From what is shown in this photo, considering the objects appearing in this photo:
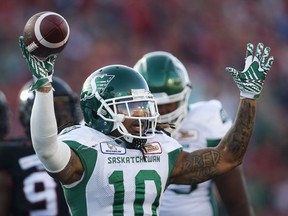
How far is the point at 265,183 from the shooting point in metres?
9.52

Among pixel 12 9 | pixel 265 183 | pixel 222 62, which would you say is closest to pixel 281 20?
pixel 222 62

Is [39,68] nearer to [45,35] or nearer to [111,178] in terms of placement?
[45,35]

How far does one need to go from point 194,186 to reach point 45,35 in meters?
1.93

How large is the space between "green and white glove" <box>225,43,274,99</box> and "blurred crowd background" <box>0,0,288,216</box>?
18.5 ft

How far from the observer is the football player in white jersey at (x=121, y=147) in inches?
132

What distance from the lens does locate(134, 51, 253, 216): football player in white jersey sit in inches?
192

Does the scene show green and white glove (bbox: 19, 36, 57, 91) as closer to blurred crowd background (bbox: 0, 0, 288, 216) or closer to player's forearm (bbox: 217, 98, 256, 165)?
player's forearm (bbox: 217, 98, 256, 165)

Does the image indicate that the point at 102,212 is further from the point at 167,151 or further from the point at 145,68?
the point at 145,68

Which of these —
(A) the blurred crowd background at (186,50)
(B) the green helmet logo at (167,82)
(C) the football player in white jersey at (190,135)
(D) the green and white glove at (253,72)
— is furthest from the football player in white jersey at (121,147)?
(A) the blurred crowd background at (186,50)

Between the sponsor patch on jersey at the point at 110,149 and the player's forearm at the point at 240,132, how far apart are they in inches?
20.6

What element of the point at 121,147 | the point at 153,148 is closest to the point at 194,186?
the point at 153,148

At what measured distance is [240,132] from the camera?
3.81 meters

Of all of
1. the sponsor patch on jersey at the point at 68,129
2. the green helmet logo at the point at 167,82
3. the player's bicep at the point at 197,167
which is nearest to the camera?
the sponsor patch on jersey at the point at 68,129

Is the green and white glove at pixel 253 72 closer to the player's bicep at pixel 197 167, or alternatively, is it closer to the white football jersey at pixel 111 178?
the player's bicep at pixel 197 167
